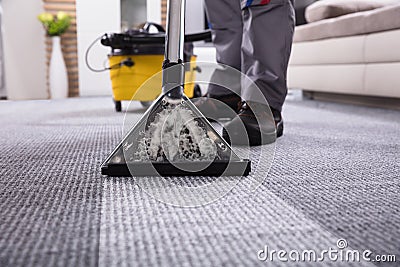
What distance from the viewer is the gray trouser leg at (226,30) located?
1.26 m

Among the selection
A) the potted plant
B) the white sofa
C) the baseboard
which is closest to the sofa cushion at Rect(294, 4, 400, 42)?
the white sofa

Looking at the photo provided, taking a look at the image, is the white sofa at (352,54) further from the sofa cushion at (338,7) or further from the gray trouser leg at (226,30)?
the gray trouser leg at (226,30)

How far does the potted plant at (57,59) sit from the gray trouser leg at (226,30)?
2287 millimetres

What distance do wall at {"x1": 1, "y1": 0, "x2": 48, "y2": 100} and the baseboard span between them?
2028mm

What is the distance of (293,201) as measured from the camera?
0.56 metres

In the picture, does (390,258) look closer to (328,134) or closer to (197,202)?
(197,202)

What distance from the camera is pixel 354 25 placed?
209 centimetres

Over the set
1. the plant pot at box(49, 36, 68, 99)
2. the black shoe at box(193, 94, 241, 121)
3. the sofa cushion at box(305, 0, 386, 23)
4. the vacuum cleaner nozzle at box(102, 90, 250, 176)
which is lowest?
the plant pot at box(49, 36, 68, 99)

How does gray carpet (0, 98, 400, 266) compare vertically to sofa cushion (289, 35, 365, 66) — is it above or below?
below

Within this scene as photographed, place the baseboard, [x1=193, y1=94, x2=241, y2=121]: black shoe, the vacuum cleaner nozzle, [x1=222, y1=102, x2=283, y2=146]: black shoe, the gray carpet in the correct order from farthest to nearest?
the baseboard < [x1=193, y1=94, x2=241, y2=121]: black shoe < [x1=222, y1=102, x2=283, y2=146]: black shoe < the vacuum cleaner nozzle < the gray carpet

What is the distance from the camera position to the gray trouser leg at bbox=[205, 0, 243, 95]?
1258mm

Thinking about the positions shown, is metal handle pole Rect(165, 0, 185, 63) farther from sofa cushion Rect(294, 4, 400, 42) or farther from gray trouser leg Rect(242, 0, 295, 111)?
sofa cushion Rect(294, 4, 400, 42)

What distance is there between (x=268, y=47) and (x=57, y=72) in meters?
2.63

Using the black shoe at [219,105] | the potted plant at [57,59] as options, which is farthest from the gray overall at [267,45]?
the potted plant at [57,59]
